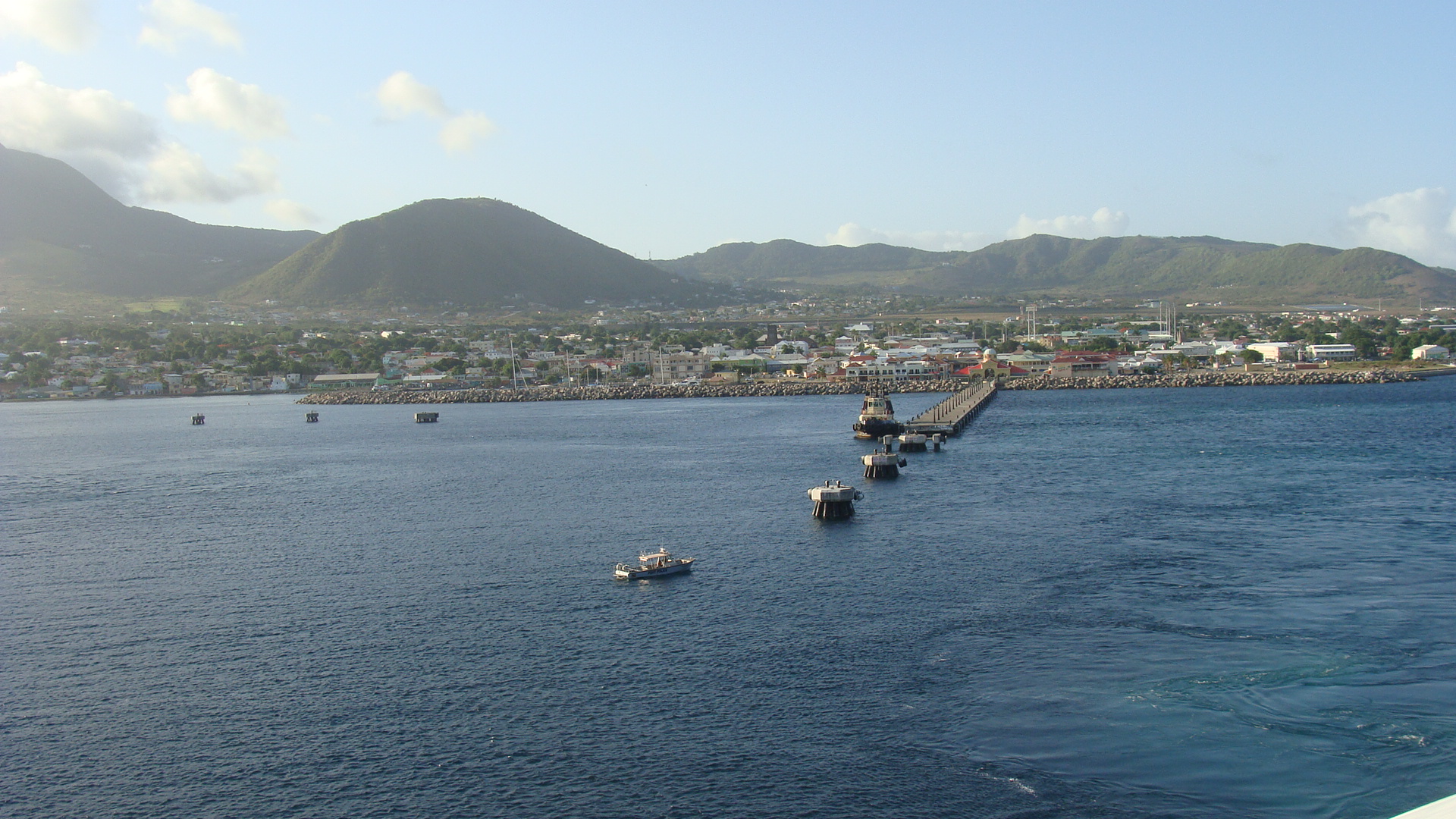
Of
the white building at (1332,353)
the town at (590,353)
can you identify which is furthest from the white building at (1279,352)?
the white building at (1332,353)

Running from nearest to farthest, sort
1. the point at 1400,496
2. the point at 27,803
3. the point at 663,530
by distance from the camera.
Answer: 1. the point at 27,803
2. the point at 663,530
3. the point at 1400,496

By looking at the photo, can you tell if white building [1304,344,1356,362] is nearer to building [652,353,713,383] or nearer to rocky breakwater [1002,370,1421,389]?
rocky breakwater [1002,370,1421,389]

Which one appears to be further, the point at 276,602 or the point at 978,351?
the point at 978,351

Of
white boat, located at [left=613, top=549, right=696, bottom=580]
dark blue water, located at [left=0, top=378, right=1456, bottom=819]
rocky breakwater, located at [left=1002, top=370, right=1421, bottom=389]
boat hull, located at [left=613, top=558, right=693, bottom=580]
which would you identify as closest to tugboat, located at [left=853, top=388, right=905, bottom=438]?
dark blue water, located at [left=0, top=378, right=1456, bottom=819]

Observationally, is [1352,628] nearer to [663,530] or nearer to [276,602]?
[663,530]

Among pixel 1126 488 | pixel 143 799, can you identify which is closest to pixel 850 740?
pixel 143 799

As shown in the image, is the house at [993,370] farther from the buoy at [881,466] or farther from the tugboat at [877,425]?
the buoy at [881,466]

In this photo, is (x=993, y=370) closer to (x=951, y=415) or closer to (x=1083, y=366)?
(x=1083, y=366)
